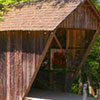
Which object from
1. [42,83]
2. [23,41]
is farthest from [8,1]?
[42,83]

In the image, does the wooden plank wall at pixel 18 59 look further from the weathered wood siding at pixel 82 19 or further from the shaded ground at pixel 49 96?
the weathered wood siding at pixel 82 19

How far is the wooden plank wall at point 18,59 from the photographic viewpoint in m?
11.3

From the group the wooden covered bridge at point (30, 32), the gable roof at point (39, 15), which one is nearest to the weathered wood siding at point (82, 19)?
the wooden covered bridge at point (30, 32)

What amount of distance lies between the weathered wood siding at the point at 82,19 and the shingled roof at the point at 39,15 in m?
0.31

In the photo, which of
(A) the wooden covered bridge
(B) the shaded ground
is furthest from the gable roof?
(B) the shaded ground

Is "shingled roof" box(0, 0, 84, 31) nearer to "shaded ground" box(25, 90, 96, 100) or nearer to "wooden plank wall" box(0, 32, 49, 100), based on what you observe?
"wooden plank wall" box(0, 32, 49, 100)

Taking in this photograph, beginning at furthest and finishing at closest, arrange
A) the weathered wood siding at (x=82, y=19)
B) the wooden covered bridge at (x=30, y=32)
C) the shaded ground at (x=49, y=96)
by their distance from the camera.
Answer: the shaded ground at (x=49, y=96), the weathered wood siding at (x=82, y=19), the wooden covered bridge at (x=30, y=32)

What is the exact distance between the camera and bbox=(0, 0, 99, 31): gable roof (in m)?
10.9

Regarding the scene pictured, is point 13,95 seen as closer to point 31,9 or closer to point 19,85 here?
point 19,85

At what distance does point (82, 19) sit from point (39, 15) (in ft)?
5.73

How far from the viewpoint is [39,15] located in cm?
1157

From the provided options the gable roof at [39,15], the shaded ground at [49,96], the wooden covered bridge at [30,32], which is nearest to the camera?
the gable roof at [39,15]

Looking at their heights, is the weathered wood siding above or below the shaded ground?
above

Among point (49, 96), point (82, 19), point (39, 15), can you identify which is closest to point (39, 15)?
point (39, 15)
